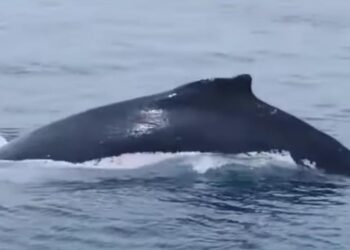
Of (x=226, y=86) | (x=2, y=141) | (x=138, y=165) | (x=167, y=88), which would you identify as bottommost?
(x=138, y=165)

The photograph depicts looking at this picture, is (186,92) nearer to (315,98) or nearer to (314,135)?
(314,135)

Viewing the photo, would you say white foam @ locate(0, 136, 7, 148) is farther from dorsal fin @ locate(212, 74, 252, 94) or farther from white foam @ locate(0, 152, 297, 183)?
dorsal fin @ locate(212, 74, 252, 94)

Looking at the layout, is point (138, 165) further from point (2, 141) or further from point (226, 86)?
point (2, 141)

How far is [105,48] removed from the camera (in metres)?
23.0

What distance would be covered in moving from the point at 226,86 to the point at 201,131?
1.51 ft

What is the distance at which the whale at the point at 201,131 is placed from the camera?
1209cm

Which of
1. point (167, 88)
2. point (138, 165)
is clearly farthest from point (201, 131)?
point (167, 88)

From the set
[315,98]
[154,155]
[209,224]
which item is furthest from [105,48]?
[209,224]

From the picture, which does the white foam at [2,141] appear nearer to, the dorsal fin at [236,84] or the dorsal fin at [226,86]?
the dorsal fin at [226,86]

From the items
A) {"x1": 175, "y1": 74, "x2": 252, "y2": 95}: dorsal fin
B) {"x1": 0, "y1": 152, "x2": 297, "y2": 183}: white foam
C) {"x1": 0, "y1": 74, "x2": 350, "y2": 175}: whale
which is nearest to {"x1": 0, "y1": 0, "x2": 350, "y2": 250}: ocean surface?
{"x1": 0, "y1": 152, "x2": 297, "y2": 183}: white foam

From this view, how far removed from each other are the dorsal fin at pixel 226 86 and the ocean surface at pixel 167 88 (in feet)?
2.00

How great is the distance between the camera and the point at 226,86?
12070 millimetres

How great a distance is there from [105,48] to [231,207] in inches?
468

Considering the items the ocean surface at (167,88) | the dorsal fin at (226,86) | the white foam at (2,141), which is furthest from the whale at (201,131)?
the white foam at (2,141)
